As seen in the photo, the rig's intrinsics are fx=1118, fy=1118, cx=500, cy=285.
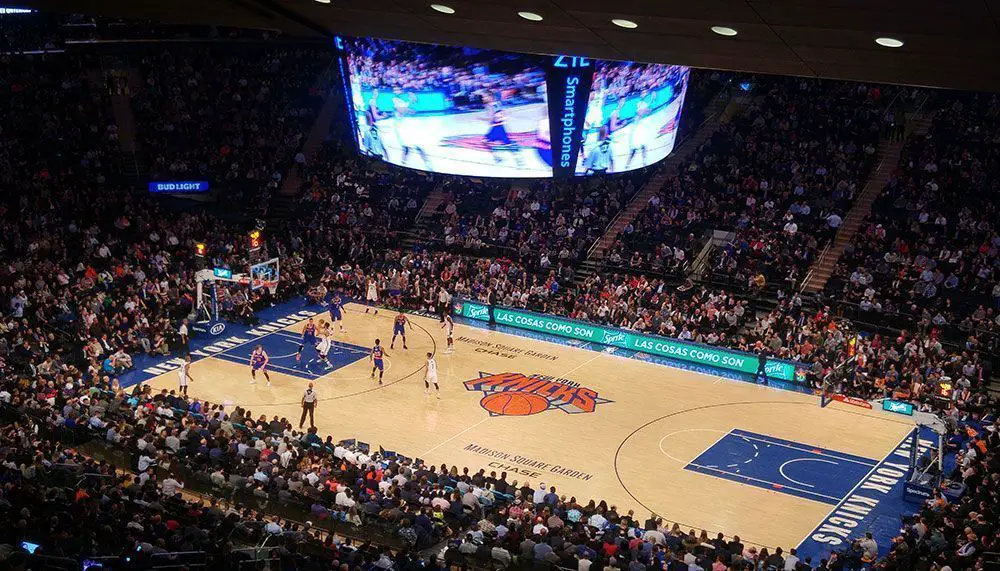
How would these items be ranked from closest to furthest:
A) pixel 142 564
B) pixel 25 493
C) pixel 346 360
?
pixel 142 564 < pixel 25 493 < pixel 346 360

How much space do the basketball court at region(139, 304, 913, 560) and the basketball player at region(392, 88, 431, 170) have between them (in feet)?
27.5

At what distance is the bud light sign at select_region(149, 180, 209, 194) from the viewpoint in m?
46.5

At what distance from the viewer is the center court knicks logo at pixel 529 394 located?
3319cm

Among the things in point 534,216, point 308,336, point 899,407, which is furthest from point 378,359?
point 899,407

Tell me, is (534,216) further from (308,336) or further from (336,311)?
(308,336)

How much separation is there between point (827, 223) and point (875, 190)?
3076 millimetres

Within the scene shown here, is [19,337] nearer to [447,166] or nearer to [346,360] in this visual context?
[346,360]

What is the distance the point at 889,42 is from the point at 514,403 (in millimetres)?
20677

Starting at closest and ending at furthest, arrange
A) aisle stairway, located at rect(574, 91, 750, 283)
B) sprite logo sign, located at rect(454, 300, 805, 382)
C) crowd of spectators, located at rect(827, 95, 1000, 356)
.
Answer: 1. sprite logo sign, located at rect(454, 300, 805, 382)
2. crowd of spectators, located at rect(827, 95, 1000, 356)
3. aisle stairway, located at rect(574, 91, 750, 283)

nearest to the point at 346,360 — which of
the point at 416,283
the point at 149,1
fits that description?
the point at 416,283

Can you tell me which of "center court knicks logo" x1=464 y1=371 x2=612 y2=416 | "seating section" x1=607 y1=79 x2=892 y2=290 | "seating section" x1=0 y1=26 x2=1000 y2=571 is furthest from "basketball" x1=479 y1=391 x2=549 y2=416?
"seating section" x1=607 y1=79 x2=892 y2=290

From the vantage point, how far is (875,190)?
43.6 metres

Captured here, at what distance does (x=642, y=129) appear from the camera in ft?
144

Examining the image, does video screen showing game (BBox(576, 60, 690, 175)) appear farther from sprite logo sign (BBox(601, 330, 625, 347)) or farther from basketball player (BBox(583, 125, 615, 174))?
sprite logo sign (BBox(601, 330, 625, 347))
